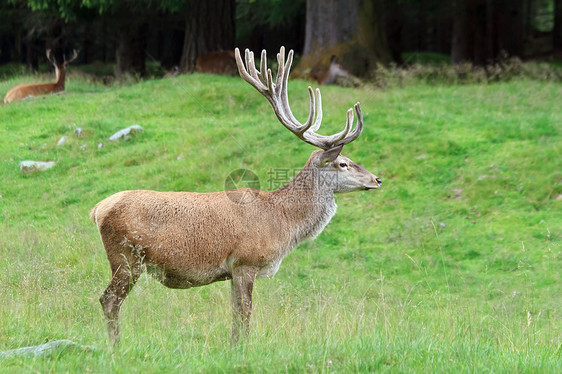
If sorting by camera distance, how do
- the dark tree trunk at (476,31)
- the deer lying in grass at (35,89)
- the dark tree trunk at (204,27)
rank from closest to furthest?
the deer lying in grass at (35,89), the dark tree trunk at (204,27), the dark tree trunk at (476,31)

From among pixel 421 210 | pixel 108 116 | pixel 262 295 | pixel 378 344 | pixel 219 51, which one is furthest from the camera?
pixel 219 51

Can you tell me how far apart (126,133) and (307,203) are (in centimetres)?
704

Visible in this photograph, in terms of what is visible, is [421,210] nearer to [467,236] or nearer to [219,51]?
[467,236]

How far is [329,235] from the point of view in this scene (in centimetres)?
900

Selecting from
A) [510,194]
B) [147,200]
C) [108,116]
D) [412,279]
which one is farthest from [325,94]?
[147,200]

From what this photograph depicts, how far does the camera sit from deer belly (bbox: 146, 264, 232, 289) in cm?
540

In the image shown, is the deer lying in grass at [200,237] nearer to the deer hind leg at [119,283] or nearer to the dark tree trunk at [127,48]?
the deer hind leg at [119,283]

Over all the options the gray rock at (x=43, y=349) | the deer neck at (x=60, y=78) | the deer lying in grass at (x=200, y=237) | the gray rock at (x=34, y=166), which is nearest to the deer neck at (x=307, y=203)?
the deer lying in grass at (x=200, y=237)

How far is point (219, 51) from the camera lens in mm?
17203

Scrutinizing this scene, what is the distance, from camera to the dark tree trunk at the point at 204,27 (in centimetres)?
1808

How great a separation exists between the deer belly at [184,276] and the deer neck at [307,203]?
2.75ft

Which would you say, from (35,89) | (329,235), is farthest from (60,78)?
(329,235)

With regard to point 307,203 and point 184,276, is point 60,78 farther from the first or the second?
point 184,276

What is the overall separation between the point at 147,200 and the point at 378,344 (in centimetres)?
216
